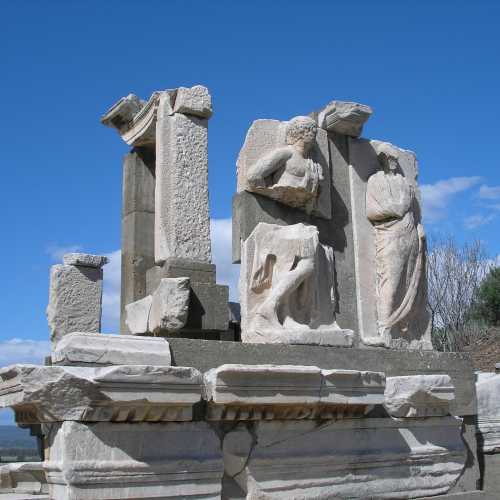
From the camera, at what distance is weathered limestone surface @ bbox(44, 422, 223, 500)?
378 centimetres

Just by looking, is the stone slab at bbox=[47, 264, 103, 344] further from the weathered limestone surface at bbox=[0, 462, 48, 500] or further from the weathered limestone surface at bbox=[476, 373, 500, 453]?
the weathered limestone surface at bbox=[476, 373, 500, 453]

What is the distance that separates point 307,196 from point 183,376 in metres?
2.10

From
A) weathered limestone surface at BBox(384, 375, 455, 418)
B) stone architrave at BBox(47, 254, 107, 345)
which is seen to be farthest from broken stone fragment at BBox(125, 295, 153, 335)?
weathered limestone surface at BBox(384, 375, 455, 418)

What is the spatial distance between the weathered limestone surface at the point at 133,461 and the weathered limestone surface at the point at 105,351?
1.15ft

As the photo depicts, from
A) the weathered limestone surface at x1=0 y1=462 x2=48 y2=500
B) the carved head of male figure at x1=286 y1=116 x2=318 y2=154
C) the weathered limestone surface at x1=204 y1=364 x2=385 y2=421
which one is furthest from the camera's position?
the weathered limestone surface at x1=0 y1=462 x2=48 y2=500

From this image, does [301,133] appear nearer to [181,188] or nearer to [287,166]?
[287,166]

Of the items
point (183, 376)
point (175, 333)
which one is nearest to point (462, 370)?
point (175, 333)

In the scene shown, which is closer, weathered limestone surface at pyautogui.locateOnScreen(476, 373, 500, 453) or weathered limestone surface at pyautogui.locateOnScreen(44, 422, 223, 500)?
weathered limestone surface at pyautogui.locateOnScreen(44, 422, 223, 500)

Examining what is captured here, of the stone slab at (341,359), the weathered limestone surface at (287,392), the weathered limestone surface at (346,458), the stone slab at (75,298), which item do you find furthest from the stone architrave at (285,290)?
the stone slab at (75,298)

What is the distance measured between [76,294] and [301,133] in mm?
3318

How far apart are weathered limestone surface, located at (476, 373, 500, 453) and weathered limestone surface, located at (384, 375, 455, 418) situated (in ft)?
3.19

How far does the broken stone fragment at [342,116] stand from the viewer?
604cm

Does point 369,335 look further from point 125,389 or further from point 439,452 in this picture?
point 125,389

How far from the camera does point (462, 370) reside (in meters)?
5.96
